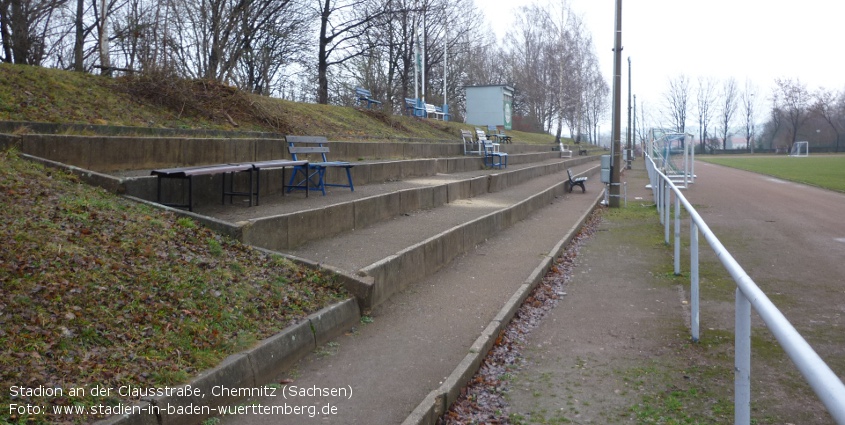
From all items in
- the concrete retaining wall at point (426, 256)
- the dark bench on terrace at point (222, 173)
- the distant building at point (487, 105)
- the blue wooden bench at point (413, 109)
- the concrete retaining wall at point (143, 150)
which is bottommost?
the concrete retaining wall at point (426, 256)

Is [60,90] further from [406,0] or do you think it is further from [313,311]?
[406,0]

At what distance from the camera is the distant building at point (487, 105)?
4197cm

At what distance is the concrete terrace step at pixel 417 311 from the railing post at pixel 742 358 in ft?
6.77

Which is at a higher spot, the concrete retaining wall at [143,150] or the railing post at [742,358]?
the concrete retaining wall at [143,150]

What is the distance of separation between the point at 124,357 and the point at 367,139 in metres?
14.1

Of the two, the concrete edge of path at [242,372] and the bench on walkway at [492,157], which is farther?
the bench on walkway at [492,157]

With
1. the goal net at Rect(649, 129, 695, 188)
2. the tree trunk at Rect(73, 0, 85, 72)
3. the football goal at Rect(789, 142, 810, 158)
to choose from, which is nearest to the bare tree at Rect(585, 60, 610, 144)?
the football goal at Rect(789, 142, 810, 158)

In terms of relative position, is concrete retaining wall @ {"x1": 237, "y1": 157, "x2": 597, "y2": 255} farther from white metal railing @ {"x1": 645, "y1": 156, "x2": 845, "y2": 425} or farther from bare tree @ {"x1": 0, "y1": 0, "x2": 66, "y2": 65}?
bare tree @ {"x1": 0, "y1": 0, "x2": 66, "y2": 65}

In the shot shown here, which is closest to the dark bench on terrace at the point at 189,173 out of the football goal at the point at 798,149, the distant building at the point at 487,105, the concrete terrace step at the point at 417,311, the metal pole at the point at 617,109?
the concrete terrace step at the point at 417,311

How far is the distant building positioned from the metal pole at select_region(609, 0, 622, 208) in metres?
22.4

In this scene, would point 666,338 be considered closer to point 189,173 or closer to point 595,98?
point 189,173

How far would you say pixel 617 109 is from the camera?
19312 millimetres

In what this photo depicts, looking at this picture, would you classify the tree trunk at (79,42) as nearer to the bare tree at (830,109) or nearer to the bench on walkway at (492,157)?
the bench on walkway at (492,157)

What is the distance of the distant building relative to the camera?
41969 mm
